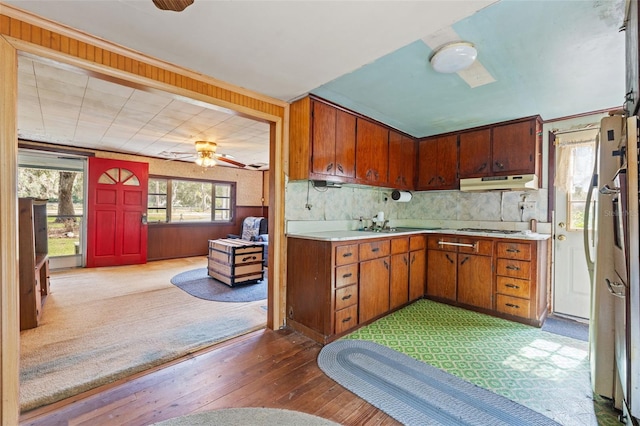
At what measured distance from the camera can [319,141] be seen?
9.09 ft

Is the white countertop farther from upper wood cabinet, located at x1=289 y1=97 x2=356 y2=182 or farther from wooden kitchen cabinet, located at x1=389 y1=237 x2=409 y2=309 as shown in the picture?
upper wood cabinet, located at x1=289 y1=97 x2=356 y2=182

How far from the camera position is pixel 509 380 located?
77.7 inches

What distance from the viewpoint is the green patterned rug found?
1.75m

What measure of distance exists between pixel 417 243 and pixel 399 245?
1.54 ft

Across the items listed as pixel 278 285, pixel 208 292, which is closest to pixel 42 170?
pixel 208 292

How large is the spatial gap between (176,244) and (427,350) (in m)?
6.25

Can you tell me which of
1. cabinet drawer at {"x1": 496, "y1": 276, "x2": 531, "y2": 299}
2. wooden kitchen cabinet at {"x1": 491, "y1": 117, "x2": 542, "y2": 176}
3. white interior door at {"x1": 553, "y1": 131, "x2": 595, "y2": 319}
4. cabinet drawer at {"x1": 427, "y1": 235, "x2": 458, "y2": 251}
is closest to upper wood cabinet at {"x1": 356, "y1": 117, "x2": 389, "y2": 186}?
cabinet drawer at {"x1": 427, "y1": 235, "x2": 458, "y2": 251}

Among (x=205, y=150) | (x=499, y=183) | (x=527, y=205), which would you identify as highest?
(x=205, y=150)

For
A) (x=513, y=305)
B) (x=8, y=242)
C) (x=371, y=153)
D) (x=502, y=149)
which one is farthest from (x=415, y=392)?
(x=502, y=149)

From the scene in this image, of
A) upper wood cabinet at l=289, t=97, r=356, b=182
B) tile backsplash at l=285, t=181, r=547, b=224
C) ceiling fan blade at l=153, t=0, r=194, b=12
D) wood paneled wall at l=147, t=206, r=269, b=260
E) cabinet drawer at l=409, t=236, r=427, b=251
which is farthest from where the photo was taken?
wood paneled wall at l=147, t=206, r=269, b=260

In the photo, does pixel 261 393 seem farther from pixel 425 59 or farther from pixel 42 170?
pixel 42 170

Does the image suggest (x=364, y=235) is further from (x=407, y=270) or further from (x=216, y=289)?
(x=216, y=289)

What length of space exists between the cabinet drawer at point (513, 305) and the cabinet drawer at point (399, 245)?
1154 mm

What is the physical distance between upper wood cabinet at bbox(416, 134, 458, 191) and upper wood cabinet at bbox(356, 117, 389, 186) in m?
0.86
